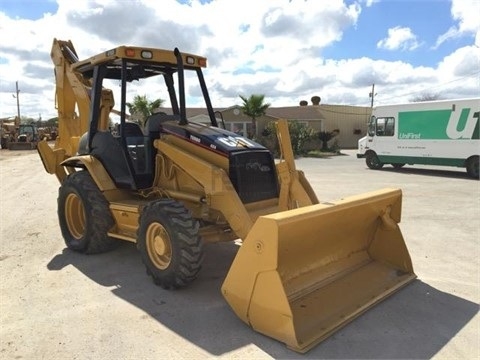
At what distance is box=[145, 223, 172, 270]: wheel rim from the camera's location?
4895mm

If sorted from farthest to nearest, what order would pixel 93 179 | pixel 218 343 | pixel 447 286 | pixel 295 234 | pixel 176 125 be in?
pixel 93 179 → pixel 176 125 → pixel 447 286 → pixel 295 234 → pixel 218 343

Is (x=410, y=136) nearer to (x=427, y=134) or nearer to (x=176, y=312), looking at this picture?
(x=427, y=134)

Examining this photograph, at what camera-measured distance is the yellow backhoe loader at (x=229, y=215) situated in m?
3.96

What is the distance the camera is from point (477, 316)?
14.4 feet

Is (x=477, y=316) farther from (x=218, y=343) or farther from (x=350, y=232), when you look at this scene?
(x=218, y=343)

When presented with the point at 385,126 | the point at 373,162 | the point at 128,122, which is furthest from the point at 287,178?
the point at 373,162

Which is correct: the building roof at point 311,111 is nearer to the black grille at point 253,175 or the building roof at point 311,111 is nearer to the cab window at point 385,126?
the cab window at point 385,126

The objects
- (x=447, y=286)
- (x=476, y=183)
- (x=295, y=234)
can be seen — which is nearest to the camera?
(x=295, y=234)

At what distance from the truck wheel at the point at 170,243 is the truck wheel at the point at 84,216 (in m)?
1.23

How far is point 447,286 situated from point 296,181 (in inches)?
81.7

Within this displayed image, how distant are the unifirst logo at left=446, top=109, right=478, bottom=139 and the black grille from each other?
1300 centimetres

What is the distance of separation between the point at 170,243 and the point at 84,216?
2177mm

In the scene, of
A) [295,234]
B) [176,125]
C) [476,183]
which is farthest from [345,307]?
[476,183]

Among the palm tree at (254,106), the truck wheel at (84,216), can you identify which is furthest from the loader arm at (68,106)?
the palm tree at (254,106)
